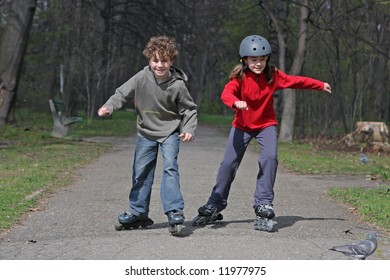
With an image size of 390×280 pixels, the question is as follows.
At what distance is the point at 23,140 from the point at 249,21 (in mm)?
15235

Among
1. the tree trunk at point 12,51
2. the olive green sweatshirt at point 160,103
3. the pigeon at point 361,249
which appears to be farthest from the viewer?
the tree trunk at point 12,51

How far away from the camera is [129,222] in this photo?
6.83 metres

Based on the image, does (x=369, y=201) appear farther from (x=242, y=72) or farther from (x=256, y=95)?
(x=242, y=72)

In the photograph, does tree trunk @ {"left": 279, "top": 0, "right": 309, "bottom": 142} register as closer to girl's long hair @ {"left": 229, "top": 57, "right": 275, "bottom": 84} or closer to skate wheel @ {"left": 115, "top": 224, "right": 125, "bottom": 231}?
girl's long hair @ {"left": 229, "top": 57, "right": 275, "bottom": 84}

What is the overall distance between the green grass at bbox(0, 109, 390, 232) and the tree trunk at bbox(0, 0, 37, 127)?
0.92m

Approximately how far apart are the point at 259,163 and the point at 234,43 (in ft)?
105

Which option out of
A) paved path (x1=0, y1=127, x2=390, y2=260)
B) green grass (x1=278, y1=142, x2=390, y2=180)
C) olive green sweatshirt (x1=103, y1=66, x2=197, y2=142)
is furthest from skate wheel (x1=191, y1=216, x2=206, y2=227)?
green grass (x1=278, y1=142, x2=390, y2=180)

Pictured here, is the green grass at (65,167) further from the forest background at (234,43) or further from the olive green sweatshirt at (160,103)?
the forest background at (234,43)

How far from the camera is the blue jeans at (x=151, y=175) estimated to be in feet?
22.2

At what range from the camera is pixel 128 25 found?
125 ft

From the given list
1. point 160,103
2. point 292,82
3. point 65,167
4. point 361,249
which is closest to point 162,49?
point 160,103

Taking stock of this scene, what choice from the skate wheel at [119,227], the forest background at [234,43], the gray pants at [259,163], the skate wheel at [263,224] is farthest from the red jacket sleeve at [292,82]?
the forest background at [234,43]

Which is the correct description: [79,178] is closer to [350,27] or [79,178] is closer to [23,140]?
[23,140]

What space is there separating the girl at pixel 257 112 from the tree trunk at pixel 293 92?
16.2 metres
